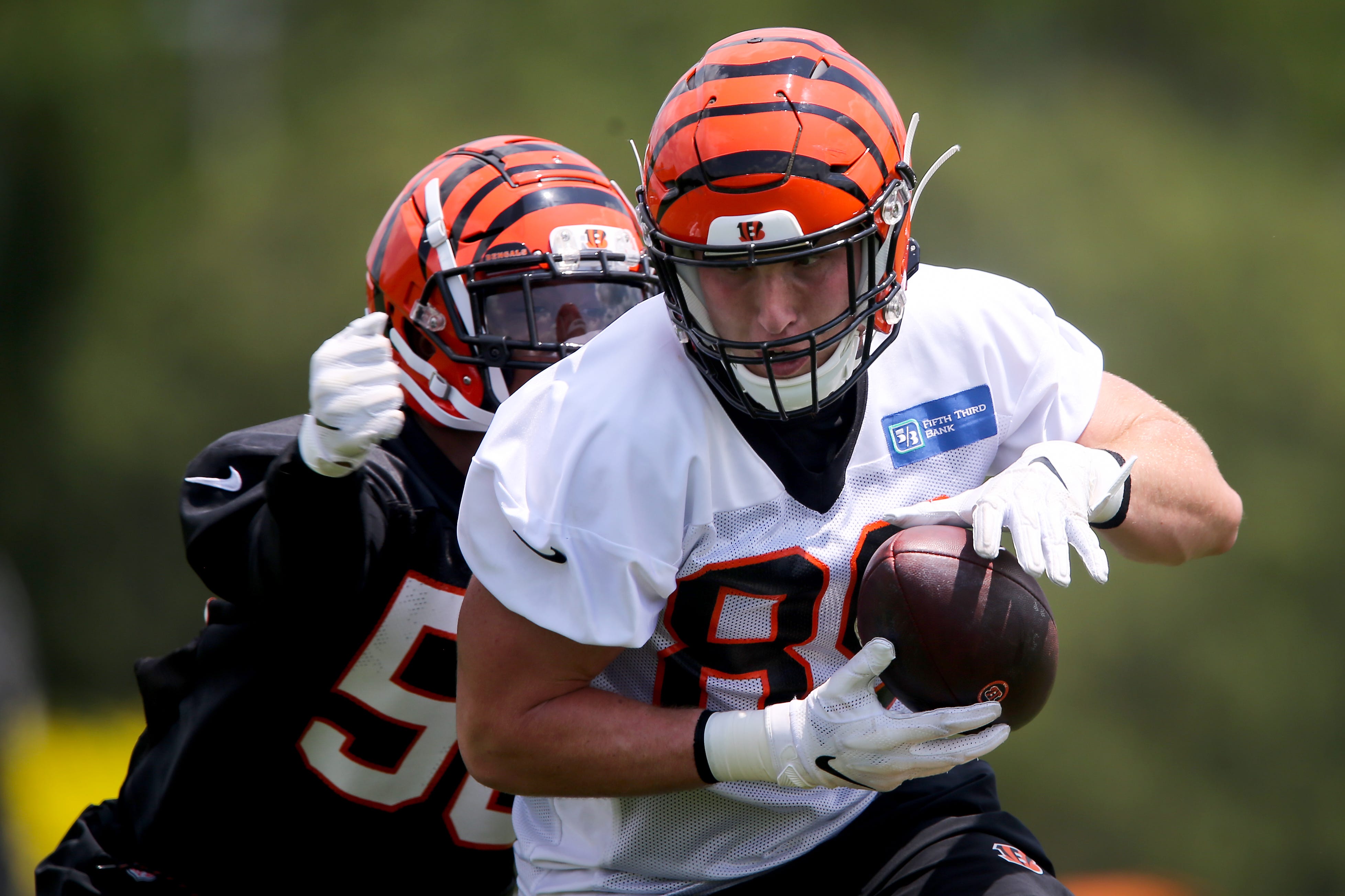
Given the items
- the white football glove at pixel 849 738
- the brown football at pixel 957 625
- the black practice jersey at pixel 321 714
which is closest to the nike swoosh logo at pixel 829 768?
the white football glove at pixel 849 738

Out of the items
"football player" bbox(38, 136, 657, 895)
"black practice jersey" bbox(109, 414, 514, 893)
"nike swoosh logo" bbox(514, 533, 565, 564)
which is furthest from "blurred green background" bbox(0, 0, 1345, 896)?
"nike swoosh logo" bbox(514, 533, 565, 564)

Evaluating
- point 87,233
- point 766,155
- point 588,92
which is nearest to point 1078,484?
point 766,155

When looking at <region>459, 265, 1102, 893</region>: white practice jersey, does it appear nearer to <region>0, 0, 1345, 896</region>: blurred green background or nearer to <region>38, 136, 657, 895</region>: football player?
<region>38, 136, 657, 895</region>: football player

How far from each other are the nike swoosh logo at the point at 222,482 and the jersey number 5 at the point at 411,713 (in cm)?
36

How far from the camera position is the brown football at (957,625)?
1.82 metres

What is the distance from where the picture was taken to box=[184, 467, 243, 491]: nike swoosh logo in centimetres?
254

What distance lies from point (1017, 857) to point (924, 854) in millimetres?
140

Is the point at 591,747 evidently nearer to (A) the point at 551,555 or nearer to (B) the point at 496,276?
(A) the point at 551,555

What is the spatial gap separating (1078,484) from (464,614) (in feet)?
2.97

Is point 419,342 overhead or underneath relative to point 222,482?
overhead

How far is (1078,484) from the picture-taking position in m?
1.94

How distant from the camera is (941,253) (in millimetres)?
10422

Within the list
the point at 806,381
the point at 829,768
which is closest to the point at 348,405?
the point at 806,381

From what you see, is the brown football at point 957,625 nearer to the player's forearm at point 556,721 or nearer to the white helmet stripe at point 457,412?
the player's forearm at point 556,721
